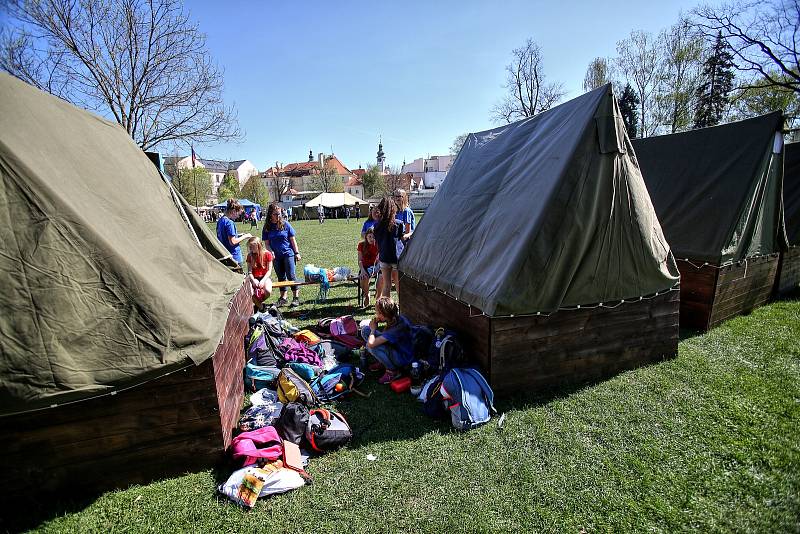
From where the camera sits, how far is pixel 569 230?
13.6ft

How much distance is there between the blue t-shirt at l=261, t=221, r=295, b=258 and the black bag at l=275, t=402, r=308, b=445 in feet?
16.1

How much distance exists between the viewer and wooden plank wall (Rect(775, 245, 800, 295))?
23.2 feet

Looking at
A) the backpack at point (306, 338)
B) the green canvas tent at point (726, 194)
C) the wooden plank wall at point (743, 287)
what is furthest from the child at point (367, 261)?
the wooden plank wall at point (743, 287)

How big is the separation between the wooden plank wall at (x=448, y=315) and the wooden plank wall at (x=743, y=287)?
4259 millimetres

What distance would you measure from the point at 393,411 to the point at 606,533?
219 cm

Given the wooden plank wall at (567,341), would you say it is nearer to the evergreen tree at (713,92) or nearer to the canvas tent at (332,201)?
the evergreen tree at (713,92)

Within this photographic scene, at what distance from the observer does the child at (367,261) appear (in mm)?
8078

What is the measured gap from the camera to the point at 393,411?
13.6 ft

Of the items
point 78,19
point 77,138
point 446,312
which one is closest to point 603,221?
point 446,312

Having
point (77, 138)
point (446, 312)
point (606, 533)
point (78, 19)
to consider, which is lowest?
point (606, 533)

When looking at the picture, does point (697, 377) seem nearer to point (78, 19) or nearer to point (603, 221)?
point (603, 221)

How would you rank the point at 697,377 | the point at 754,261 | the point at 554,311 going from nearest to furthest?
1. the point at 554,311
2. the point at 697,377
3. the point at 754,261

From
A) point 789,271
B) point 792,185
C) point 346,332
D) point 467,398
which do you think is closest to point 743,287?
point 789,271

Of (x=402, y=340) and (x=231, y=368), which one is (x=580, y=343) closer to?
(x=402, y=340)
